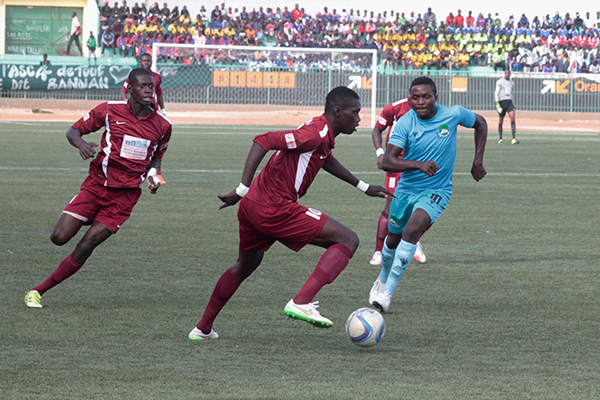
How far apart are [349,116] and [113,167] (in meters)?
2.14

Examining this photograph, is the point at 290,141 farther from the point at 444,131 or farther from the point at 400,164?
the point at 444,131

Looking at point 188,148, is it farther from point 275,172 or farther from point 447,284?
point 275,172

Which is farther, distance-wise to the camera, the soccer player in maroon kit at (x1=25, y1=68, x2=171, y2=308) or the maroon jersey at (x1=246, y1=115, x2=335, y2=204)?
the soccer player in maroon kit at (x1=25, y1=68, x2=171, y2=308)

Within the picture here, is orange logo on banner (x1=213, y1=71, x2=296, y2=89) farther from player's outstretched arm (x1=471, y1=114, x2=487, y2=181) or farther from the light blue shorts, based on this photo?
the light blue shorts

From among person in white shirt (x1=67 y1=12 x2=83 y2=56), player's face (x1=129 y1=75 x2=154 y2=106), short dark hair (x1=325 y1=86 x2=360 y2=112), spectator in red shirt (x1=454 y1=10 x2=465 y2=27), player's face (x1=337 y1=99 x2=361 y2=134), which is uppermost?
spectator in red shirt (x1=454 y1=10 x2=465 y2=27)

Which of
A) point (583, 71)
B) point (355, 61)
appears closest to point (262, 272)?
point (355, 61)

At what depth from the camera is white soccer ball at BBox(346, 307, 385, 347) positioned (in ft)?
17.2

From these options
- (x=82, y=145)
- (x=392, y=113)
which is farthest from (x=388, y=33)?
(x=82, y=145)

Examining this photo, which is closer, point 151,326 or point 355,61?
point 151,326

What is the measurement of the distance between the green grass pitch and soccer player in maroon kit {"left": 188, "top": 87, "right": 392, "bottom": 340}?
432 millimetres

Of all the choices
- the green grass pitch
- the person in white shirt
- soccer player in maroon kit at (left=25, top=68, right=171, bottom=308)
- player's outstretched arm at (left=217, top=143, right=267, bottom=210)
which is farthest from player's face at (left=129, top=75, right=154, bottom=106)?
the person in white shirt

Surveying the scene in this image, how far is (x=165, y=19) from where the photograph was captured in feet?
145

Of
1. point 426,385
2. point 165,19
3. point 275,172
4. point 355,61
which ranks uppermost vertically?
point 165,19

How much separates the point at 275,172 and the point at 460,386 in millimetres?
1703
